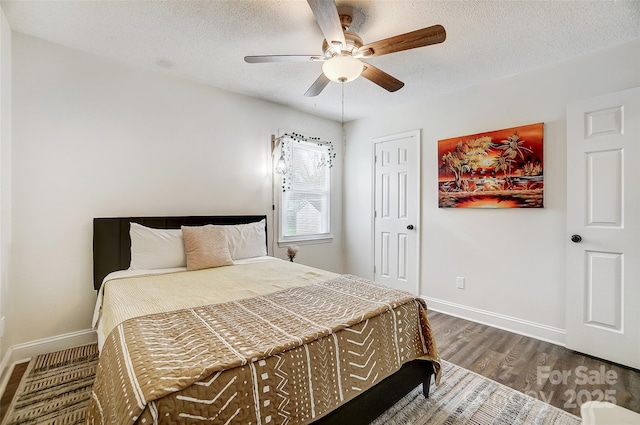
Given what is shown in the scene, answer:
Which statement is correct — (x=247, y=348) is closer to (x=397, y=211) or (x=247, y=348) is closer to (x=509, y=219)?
(x=509, y=219)

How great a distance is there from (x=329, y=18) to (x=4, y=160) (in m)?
2.40

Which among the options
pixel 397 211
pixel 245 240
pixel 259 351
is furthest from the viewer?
pixel 397 211

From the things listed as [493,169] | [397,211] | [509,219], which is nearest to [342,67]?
[493,169]

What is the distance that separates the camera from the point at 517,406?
1.77 m

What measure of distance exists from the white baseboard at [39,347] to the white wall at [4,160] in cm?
10

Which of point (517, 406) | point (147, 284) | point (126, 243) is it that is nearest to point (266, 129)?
point (126, 243)

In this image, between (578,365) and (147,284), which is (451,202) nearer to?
(578,365)

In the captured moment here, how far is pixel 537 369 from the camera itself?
217 centimetres

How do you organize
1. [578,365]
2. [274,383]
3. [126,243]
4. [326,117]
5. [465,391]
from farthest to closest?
[326,117] < [126,243] < [578,365] < [465,391] < [274,383]

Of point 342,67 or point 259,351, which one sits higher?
point 342,67

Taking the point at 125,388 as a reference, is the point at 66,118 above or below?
above

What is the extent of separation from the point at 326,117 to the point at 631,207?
3.36 metres

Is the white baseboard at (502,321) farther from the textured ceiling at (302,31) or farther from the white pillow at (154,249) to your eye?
the white pillow at (154,249)

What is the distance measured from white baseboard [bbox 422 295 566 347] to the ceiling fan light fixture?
2761 mm
